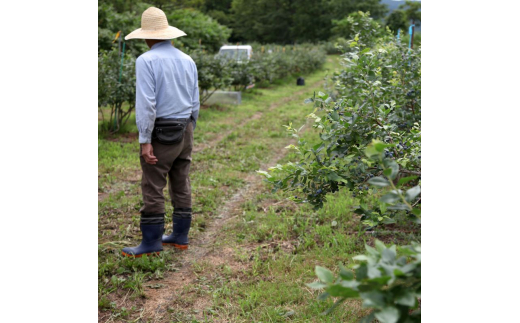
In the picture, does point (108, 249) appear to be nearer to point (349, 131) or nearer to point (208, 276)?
point (208, 276)

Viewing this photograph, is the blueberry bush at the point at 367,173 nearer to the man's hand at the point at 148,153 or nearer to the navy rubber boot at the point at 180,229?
the man's hand at the point at 148,153

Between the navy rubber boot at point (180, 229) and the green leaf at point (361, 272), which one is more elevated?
the green leaf at point (361, 272)

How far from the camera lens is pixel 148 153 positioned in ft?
11.5

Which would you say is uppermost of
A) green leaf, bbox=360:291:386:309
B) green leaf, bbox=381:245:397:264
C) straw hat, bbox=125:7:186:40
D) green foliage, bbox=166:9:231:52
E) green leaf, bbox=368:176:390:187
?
green foliage, bbox=166:9:231:52

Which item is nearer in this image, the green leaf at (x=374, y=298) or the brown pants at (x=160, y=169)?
the green leaf at (x=374, y=298)

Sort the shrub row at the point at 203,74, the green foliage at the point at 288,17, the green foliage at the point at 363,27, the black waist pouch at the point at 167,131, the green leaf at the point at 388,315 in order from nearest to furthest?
the green leaf at the point at 388,315, the black waist pouch at the point at 167,131, the green foliage at the point at 363,27, the shrub row at the point at 203,74, the green foliage at the point at 288,17

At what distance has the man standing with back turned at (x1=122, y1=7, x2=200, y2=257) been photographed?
137 inches

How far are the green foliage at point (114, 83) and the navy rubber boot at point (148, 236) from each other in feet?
13.4

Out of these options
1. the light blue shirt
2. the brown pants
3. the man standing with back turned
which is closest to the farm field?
the man standing with back turned

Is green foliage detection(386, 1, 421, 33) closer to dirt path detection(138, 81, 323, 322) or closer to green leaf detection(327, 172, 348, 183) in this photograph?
dirt path detection(138, 81, 323, 322)

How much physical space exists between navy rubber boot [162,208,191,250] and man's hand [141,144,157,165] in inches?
22.0

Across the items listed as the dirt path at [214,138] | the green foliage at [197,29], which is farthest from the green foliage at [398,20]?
the dirt path at [214,138]

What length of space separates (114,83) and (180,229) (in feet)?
14.4

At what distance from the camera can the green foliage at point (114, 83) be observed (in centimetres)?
726
